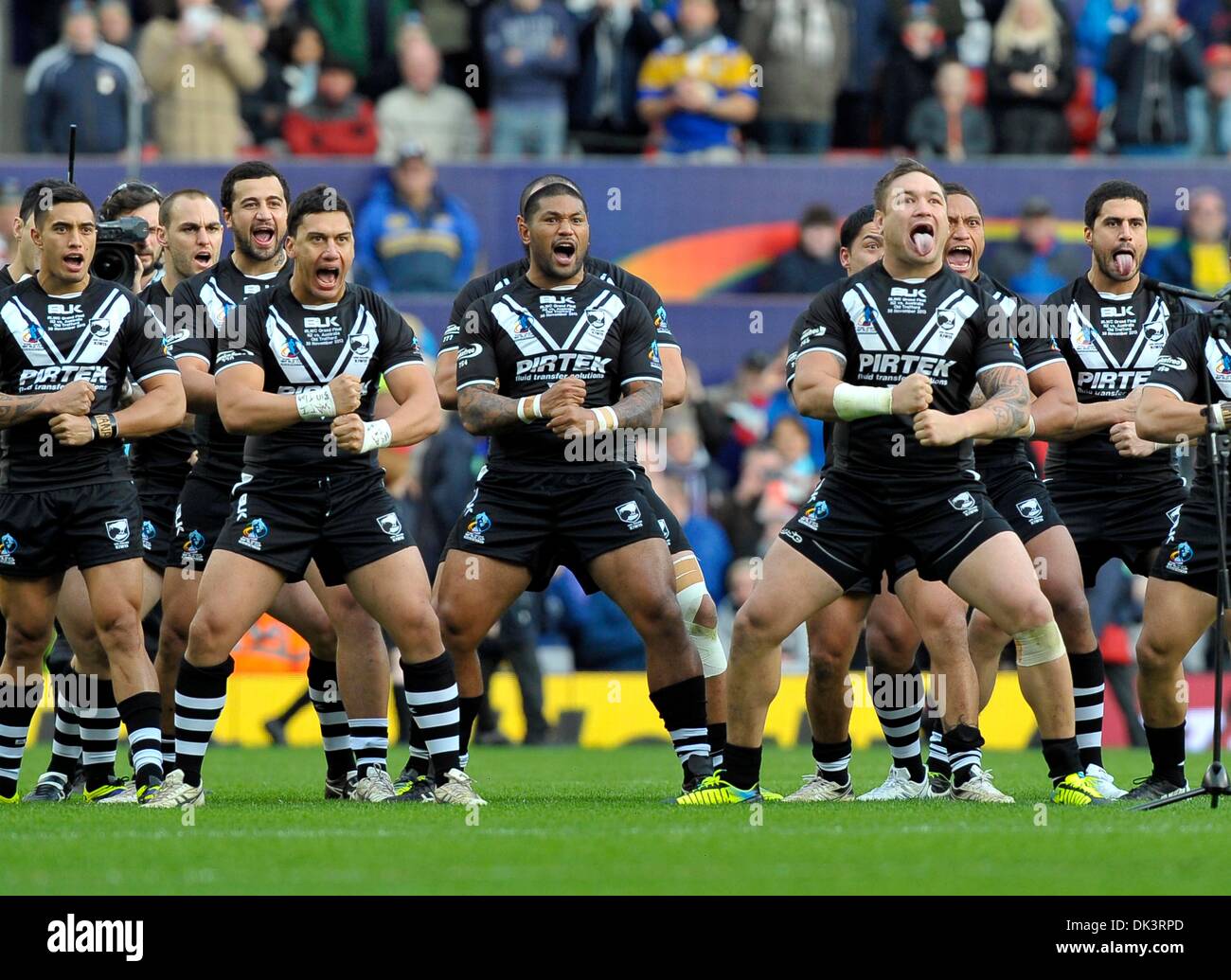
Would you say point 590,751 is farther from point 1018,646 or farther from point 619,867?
point 619,867

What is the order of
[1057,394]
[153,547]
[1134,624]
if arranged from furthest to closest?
[1134,624] < [153,547] < [1057,394]

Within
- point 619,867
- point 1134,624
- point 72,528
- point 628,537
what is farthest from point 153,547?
point 1134,624

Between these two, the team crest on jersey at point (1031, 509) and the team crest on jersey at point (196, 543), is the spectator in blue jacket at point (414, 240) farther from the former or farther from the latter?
the team crest on jersey at point (1031, 509)

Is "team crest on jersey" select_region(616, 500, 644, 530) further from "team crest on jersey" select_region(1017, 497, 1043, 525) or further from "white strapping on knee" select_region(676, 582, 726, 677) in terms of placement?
"team crest on jersey" select_region(1017, 497, 1043, 525)

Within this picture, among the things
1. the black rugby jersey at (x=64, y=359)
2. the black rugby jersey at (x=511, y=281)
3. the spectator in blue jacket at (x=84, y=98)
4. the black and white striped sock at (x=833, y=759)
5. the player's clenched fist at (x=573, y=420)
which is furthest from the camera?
the spectator in blue jacket at (x=84, y=98)

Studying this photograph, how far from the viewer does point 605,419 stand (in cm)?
1026

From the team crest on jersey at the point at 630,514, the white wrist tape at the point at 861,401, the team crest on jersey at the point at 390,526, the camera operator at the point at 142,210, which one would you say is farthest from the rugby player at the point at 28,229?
the white wrist tape at the point at 861,401

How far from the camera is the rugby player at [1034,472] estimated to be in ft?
36.0

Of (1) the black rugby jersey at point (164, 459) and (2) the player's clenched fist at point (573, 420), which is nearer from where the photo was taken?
(2) the player's clenched fist at point (573, 420)

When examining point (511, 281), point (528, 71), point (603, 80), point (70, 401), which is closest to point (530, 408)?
point (511, 281)

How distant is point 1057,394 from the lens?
10.9 meters

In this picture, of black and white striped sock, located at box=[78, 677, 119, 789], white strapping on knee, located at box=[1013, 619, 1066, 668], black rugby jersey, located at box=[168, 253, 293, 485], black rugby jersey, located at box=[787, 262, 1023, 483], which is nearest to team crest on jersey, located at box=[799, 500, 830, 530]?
black rugby jersey, located at box=[787, 262, 1023, 483]

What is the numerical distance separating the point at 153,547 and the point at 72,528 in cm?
135

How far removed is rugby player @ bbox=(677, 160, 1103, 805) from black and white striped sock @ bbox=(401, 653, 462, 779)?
1380mm
